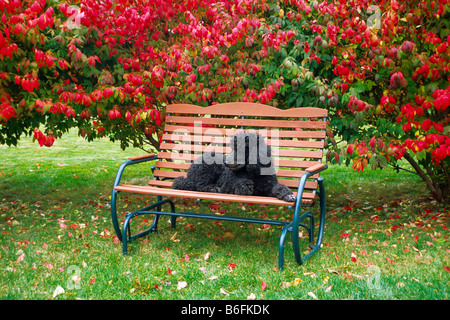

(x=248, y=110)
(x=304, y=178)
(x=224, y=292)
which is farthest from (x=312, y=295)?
(x=248, y=110)

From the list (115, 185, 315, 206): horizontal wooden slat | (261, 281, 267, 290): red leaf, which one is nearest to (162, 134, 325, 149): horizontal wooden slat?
(115, 185, 315, 206): horizontal wooden slat

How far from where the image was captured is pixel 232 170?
3.57m

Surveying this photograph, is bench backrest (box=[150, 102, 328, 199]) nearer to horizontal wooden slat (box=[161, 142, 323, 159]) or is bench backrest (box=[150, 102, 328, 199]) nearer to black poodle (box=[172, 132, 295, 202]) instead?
horizontal wooden slat (box=[161, 142, 323, 159])

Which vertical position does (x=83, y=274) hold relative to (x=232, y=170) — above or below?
below

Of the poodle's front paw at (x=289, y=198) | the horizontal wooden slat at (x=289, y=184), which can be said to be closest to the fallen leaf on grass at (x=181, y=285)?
the poodle's front paw at (x=289, y=198)

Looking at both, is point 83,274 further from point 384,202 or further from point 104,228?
point 384,202

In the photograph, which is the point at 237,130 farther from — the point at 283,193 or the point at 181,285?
the point at 181,285

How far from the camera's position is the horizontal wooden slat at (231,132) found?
387cm

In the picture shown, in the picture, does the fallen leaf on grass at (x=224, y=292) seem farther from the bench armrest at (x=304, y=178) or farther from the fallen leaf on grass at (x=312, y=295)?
the bench armrest at (x=304, y=178)

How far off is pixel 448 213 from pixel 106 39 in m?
4.07

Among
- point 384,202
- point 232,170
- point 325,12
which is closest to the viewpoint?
point 232,170

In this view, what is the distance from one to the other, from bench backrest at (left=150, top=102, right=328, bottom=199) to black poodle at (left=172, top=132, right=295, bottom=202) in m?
0.38
